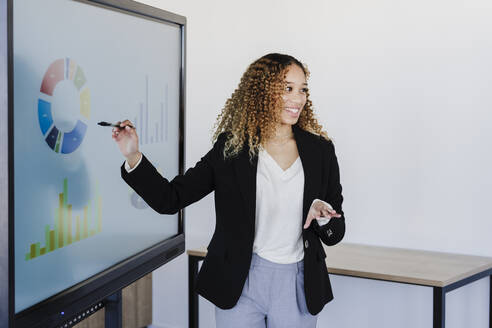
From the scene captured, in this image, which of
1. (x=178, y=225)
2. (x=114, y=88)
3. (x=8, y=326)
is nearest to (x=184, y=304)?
(x=178, y=225)

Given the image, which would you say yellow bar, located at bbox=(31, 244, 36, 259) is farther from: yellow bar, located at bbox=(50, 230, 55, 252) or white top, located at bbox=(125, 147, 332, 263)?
white top, located at bbox=(125, 147, 332, 263)

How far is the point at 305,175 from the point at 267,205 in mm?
142

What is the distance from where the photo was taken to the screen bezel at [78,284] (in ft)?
3.57

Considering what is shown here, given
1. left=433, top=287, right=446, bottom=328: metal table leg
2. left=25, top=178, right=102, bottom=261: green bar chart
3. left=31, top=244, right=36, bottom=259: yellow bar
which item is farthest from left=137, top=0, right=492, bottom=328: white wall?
left=31, top=244, right=36, bottom=259: yellow bar

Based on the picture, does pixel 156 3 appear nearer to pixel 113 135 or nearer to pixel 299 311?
pixel 113 135

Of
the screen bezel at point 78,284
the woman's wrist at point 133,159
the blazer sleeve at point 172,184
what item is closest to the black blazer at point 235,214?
the blazer sleeve at point 172,184

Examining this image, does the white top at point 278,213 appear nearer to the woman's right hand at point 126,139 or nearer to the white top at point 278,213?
the white top at point 278,213

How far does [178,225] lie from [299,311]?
567mm

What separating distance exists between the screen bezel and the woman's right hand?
0.31m

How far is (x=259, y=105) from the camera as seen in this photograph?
1.78 meters

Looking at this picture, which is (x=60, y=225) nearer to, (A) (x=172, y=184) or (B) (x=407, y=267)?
(A) (x=172, y=184)

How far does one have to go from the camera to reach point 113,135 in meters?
1.47

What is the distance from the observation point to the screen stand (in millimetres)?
1654

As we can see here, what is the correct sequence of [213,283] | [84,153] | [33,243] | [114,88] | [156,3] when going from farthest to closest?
1. [156,3]
2. [213,283]
3. [114,88]
4. [84,153]
5. [33,243]
